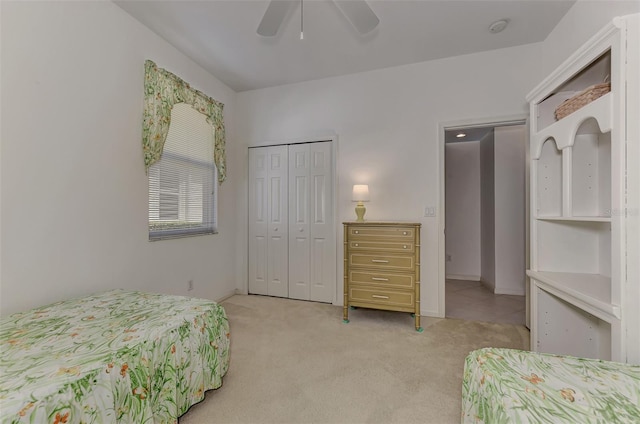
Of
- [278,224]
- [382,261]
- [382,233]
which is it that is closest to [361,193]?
[382,233]

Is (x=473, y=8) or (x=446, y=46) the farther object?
(x=446, y=46)

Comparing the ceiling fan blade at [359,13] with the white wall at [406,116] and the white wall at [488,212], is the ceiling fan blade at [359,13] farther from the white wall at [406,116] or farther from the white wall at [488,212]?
the white wall at [488,212]

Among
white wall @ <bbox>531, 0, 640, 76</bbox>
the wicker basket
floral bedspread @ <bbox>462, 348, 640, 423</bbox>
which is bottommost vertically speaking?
→ floral bedspread @ <bbox>462, 348, 640, 423</bbox>

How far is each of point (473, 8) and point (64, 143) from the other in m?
3.29

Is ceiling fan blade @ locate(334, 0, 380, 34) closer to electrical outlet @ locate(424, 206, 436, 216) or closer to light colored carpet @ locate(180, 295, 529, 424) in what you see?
electrical outlet @ locate(424, 206, 436, 216)

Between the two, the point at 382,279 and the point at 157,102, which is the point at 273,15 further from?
the point at 382,279

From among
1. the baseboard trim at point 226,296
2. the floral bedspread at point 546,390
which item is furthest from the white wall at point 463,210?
the floral bedspread at point 546,390

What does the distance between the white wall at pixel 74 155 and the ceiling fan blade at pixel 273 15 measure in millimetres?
1368

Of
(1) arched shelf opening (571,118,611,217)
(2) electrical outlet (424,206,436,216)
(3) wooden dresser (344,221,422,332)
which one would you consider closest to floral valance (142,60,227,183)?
(3) wooden dresser (344,221,422,332)

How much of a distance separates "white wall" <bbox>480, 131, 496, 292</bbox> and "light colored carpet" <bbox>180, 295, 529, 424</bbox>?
163 centimetres

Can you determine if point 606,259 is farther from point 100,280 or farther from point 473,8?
point 100,280

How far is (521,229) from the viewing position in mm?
3912

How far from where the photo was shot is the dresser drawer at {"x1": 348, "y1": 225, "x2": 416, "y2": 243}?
2604 millimetres

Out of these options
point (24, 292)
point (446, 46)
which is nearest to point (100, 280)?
point (24, 292)
